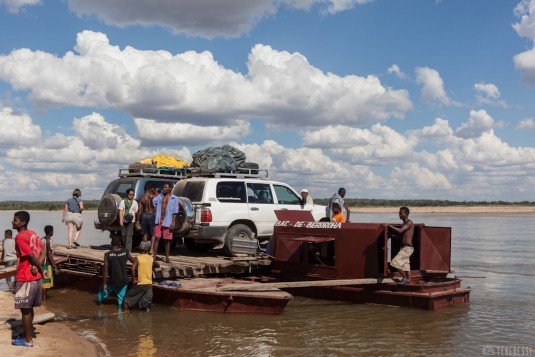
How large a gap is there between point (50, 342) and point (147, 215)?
4687 mm

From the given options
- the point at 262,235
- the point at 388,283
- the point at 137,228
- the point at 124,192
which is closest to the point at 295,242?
the point at 262,235

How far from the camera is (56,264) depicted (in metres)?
12.4

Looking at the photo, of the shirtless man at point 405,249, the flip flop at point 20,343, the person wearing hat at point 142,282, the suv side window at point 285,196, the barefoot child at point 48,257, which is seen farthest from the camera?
the suv side window at point 285,196

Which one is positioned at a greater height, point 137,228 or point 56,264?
point 137,228

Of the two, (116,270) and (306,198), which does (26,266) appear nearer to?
(116,270)

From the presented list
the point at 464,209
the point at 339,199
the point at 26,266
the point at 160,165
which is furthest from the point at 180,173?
the point at 464,209

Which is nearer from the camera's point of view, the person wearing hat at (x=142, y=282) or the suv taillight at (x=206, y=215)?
the person wearing hat at (x=142, y=282)

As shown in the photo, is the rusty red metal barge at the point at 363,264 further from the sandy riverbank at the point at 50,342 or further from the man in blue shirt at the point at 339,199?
the sandy riverbank at the point at 50,342

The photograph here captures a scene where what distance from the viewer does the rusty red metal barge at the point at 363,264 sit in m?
11.0

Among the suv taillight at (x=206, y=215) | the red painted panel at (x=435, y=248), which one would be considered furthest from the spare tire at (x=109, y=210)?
the red painted panel at (x=435, y=248)

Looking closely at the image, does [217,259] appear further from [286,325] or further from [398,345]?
[398,345]

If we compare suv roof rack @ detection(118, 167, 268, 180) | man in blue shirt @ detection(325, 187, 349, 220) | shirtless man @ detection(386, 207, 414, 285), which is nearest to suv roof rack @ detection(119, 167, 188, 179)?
suv roof rack @ detection(118, 167, 268, 180)

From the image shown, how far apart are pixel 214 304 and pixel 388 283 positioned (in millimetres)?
3362

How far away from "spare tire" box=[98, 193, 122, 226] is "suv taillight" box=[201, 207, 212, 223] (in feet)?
6.18
